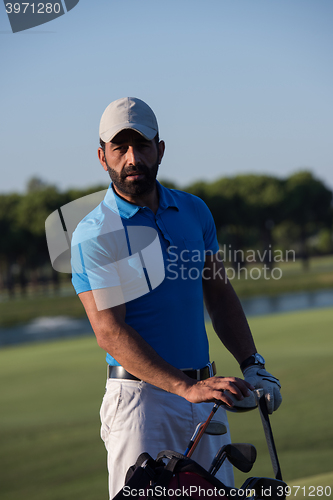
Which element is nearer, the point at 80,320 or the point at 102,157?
the point at 102,157

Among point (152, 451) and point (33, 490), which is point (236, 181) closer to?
point (33, 490)

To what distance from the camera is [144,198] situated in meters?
1.95

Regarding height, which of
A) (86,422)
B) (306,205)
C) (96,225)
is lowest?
(86,422)


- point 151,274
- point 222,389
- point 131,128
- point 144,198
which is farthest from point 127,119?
point 222,389

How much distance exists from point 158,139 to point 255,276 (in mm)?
23126

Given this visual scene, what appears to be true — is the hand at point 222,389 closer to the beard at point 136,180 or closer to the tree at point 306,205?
the beard at point 136,180

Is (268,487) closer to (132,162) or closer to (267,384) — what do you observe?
(267,384)

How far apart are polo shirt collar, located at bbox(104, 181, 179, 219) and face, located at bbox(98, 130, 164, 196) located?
41 millimetres

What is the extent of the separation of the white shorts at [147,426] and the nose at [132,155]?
0.72 meters

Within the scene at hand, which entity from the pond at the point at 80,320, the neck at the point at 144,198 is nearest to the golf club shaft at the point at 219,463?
the neck at the point at 144,198

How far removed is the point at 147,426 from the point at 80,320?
2163 centimetres

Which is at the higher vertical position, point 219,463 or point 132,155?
point 132,155

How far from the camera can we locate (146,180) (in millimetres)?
1883

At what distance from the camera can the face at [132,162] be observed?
6.06 ft
